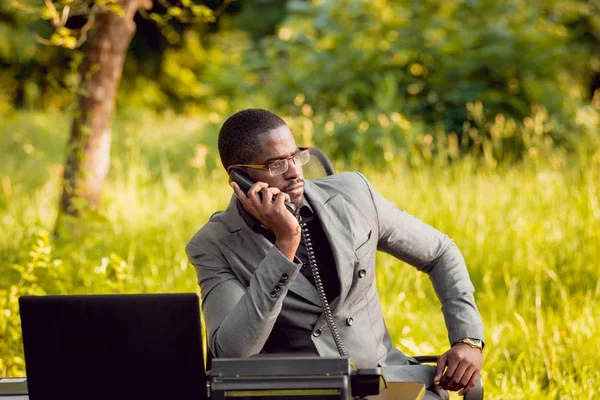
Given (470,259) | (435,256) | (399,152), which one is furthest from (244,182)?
(399,152)

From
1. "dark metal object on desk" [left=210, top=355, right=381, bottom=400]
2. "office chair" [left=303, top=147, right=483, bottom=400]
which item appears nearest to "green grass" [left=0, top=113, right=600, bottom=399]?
"office chair" [left=303, top=147, right=483, bottom=400]

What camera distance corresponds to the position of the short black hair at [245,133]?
3.32 metres

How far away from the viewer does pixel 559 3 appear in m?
14.6

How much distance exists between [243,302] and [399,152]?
24.0 feet

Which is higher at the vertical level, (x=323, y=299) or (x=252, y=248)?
(x=252, y=248)

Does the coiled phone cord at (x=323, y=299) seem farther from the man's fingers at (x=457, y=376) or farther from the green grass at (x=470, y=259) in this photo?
the green grass at (x=470, y=259)

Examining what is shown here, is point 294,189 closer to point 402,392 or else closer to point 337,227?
point 337,227

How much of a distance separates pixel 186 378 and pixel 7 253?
4048 millimetres

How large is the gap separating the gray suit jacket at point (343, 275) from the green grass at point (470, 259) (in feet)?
3.93

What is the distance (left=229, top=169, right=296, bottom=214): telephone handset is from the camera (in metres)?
3.15

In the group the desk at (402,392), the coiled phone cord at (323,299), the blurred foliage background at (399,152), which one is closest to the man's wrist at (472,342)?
the coiled phone cord at (323,299)

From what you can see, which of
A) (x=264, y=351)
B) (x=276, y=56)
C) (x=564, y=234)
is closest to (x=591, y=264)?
(x=564, y=234)

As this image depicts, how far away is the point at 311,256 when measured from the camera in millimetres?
3371

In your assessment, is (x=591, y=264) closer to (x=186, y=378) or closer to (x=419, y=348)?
(x=419, y=348)
